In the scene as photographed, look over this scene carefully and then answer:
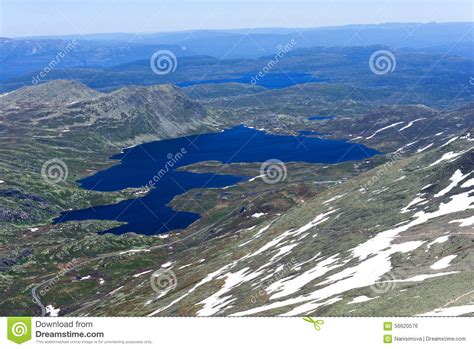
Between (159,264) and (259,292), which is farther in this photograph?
(159,264)

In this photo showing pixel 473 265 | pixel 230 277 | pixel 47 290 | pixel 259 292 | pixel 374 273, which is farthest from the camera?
pixel 47 290

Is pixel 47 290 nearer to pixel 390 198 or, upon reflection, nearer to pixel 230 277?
pixel 230 277

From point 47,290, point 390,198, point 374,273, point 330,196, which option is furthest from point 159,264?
point 374,273

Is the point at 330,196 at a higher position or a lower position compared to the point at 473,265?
higher

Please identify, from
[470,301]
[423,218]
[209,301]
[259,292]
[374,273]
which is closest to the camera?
[470,301]

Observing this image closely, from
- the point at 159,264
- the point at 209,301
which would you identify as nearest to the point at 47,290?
the point at 159,264
